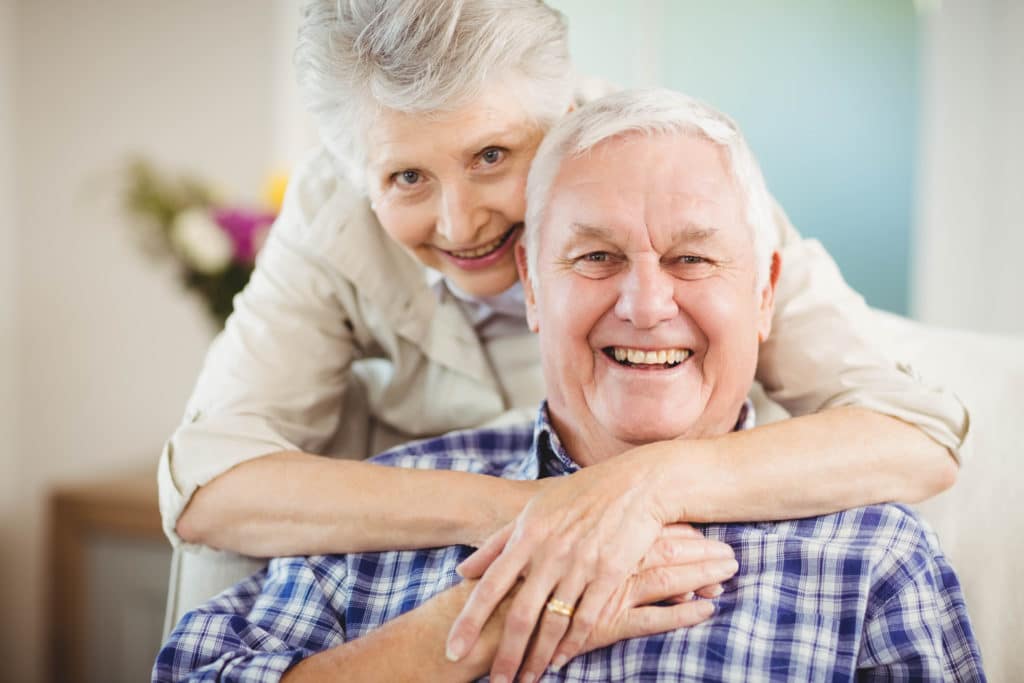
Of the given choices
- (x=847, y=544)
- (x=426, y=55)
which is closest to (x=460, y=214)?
(x=426, y=55)

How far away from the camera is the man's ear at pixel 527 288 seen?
1.39m

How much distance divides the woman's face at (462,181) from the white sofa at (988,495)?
2.12ft

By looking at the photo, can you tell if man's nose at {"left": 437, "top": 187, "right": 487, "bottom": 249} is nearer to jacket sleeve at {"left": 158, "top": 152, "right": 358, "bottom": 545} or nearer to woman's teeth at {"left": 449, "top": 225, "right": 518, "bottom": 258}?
woman's teeth at {"left": 449, "top": 225, "right": 518, "bottom": 258}

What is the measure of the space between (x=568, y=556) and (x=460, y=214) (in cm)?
52

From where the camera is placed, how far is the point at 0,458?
123 inches

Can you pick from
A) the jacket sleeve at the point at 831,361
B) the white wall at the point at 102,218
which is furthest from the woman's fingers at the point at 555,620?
the white wall at the point at 102,218

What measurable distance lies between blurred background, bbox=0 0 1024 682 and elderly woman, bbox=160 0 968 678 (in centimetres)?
141

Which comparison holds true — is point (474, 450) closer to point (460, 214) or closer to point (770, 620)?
point (460, 214)

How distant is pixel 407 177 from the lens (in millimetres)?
1444

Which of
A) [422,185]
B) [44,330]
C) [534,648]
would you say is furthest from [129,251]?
[534,648]

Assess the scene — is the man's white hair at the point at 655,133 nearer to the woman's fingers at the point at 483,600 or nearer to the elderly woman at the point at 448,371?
the elderly woman at the point at 448,371

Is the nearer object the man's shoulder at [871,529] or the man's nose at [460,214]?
the man's shoulder at [871,529]

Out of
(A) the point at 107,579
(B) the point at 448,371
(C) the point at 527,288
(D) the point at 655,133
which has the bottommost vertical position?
(A) the point at 107,579

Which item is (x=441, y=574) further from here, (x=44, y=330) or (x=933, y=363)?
(x=44, y=330)
